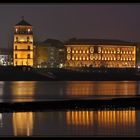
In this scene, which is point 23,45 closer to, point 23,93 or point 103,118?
point 23,93

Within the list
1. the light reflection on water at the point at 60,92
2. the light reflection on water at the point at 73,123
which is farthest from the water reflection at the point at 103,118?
the light reflection on water at the point at 60,92

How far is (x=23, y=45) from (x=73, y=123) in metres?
67.8

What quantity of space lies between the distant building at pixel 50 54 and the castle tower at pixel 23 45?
495 centimetres

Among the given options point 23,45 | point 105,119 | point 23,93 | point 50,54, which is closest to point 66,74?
point 23,45

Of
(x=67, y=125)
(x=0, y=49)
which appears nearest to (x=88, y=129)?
(x=67, y=125)

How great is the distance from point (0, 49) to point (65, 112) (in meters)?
78.5

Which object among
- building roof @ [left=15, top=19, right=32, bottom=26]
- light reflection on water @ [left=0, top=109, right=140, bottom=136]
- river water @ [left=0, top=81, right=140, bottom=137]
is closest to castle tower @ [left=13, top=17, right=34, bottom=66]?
building roof @ [left=15, top=19, right=32, bottom=26]

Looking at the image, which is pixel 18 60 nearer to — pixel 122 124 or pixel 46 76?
pixel 46 76

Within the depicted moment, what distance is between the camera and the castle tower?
271 feet

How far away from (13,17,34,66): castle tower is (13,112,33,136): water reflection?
62005 mm

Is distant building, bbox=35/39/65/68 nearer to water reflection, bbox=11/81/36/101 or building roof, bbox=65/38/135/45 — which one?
building roof, bbox=65/38/135/45

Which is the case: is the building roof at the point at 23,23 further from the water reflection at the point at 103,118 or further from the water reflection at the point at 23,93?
the water reflection at the point at 103,118

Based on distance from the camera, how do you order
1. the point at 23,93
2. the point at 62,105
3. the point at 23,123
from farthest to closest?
1. the point at 23,93
2. the point at 62,105
3. the point at 23,123

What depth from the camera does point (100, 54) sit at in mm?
94250
